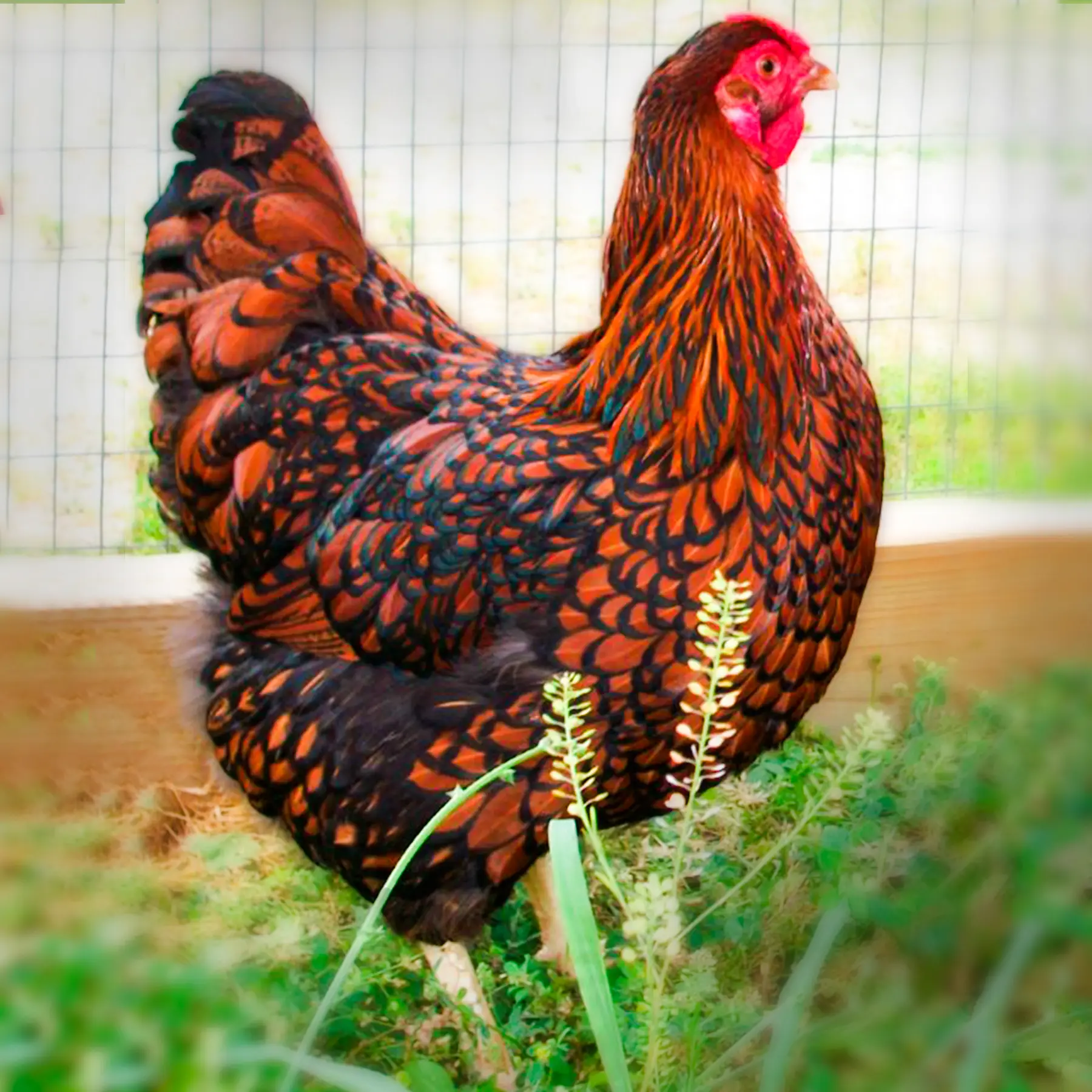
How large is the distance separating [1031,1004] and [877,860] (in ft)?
1.62

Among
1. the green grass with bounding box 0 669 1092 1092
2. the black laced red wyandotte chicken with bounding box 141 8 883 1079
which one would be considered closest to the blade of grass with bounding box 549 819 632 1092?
the green grass with bounding box 0 669 1092 1092

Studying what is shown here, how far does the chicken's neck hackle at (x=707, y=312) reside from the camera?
1.47 meters

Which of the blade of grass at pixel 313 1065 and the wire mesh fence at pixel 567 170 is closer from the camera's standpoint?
the blade of grass at pixel 313 1065

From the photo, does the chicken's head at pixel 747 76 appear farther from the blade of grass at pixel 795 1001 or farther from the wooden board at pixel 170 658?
the blade of grass at pixel 795 1001

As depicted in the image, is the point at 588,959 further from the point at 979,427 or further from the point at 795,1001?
the point at 979,427

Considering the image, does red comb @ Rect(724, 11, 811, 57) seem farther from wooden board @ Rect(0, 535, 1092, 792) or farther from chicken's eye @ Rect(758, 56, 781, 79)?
wooden board @ Rect(0, 535, 1092, 792)

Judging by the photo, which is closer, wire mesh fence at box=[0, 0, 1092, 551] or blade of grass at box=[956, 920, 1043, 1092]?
blade of grass at box=[956, 920, 1043, 1092]

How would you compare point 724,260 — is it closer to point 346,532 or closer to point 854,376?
point 854,376

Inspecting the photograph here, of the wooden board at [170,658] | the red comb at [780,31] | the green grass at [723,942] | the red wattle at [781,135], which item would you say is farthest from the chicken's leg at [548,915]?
the red comb at [780,31]

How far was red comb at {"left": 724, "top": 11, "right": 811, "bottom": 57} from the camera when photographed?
57.8 inches

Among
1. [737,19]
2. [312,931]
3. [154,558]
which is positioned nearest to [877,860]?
[312,931]

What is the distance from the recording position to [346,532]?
1589 millimetres

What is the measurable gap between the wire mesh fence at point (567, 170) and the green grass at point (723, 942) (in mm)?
470

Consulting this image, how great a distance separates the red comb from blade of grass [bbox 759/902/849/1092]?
37.9 inches
